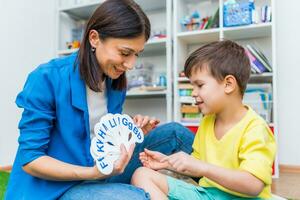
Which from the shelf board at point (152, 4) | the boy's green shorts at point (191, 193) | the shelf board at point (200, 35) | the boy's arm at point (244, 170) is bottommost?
the boy's green shorts at point (191, 193)

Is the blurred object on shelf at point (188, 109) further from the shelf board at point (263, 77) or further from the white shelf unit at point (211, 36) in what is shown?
the shelf board at point (263, 77)

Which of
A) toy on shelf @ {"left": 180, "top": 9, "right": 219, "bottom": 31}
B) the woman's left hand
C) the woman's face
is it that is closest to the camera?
the woman's face

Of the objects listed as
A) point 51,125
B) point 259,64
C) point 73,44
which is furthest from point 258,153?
point 73,44

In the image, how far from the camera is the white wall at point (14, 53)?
7.02 ft

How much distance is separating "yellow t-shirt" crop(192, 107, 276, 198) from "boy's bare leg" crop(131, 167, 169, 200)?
15 centimetres

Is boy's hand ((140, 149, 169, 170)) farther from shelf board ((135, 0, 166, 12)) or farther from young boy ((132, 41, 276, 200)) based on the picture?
shelf board ((135, 0, 166, 12))

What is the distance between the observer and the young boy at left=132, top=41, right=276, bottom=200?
0.73 metres

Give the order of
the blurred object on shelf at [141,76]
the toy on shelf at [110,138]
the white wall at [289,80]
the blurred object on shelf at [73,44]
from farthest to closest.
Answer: the blurred object on shelf at [73,44], the blurred object on shelf at [141,76], the white wall at [289,80], the toy on shelf at [110,138]

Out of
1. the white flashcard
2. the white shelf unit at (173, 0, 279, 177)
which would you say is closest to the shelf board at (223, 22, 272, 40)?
the white shelf unit at (173, 0, 279, 177)

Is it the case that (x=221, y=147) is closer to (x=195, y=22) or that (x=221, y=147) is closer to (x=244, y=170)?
(x=244, y=170)

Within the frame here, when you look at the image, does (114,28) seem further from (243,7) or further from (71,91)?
(243,7)

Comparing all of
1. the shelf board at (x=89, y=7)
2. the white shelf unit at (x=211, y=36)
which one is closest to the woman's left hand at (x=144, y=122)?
the white shelf unit at (x=211, y=36)

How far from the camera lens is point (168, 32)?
2.24 meters

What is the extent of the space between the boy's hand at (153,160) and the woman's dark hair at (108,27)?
0.75ft
